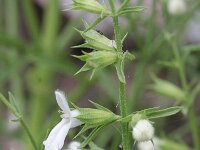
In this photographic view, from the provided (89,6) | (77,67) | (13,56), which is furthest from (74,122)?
(77,67)

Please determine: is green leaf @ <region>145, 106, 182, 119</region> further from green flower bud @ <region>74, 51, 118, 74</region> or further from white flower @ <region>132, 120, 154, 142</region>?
green flower bud @ <region>74, 51, 118, 74</region>

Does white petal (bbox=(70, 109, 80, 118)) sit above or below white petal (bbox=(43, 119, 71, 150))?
above

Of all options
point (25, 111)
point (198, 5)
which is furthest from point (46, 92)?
point (198, 5)

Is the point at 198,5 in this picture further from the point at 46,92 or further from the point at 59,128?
the point at 59,128

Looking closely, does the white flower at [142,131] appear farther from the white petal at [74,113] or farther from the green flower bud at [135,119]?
the white petal at [74,113]

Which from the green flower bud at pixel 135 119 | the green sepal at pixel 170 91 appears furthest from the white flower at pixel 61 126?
the green sepal at pixel 170 91

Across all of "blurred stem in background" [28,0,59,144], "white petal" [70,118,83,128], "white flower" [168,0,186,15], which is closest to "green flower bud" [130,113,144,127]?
"white petal" [70,118,83,128]
